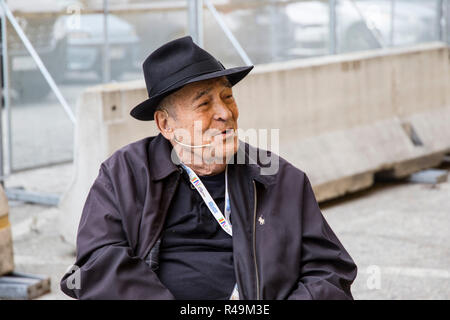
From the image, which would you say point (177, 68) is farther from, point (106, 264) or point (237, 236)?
point (106, 264)

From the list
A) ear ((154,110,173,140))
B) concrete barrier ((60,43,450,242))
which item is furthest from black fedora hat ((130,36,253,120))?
concrete barrier ((60,43,450,242))

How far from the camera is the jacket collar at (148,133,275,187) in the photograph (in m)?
3.28

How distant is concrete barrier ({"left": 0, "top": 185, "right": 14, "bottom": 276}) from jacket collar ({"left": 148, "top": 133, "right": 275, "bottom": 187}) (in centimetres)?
221

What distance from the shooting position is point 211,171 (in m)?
3.42

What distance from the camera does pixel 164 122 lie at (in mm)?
3426

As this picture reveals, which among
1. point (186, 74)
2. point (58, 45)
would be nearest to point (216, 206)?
point (186, 74)

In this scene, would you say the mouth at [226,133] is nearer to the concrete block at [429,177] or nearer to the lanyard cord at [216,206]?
the lanyard cord at [216,206]

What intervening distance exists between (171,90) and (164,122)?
0.26 metres

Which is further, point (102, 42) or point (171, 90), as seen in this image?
point (102, 42)

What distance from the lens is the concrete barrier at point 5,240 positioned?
540cm

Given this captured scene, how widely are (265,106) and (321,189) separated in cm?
90

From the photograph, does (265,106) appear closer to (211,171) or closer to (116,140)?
(116,140)
